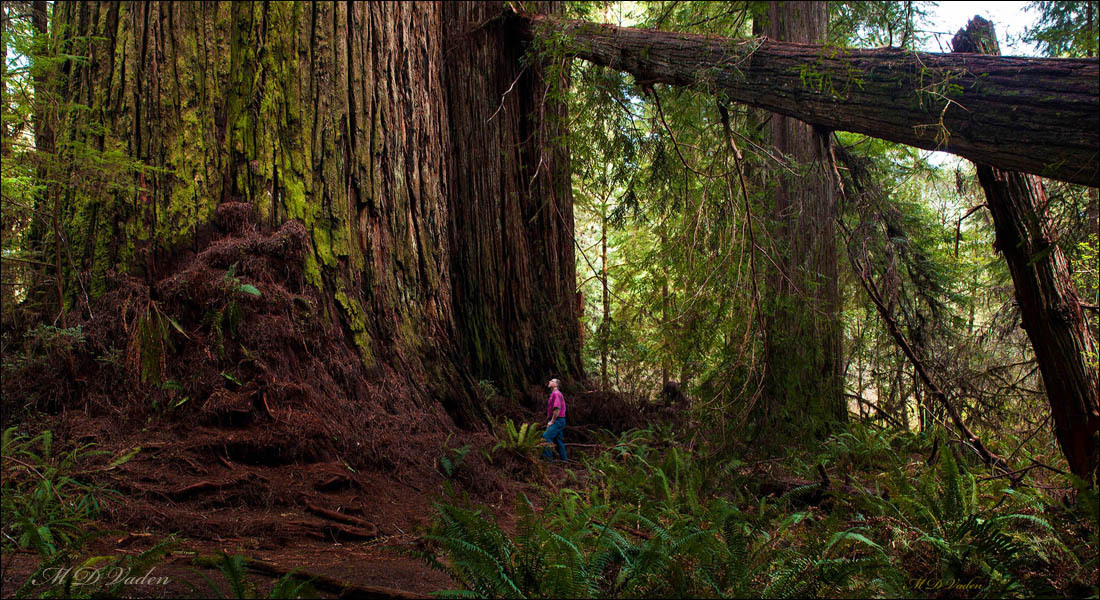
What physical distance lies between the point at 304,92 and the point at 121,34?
1.35 metres

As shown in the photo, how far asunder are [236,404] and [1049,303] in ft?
17.8

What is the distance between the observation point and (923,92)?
4.12 metres

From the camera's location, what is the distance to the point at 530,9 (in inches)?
368

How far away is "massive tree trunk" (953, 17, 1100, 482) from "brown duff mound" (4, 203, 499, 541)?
13.3 ft

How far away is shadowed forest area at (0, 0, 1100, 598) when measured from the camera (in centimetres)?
320

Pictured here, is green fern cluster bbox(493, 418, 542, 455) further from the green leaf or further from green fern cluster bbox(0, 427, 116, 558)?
green fern cluster bbox(0, 427, 116, 558)

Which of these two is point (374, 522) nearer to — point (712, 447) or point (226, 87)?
point (712, 447)

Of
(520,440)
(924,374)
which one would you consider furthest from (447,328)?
(924,374)

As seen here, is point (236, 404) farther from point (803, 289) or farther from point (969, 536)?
point (803, 289)

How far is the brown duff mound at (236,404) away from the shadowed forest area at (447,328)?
23mm

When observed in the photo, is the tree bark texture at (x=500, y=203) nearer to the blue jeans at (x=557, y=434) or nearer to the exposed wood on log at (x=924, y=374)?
the blue jeans at (x=557, y=434)

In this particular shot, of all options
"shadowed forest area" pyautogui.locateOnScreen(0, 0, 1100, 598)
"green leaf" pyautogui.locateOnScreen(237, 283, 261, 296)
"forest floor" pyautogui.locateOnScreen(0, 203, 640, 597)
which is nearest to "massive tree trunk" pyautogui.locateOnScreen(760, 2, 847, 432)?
"shadowed forest area" pyautogui.locateOnScreen(0, 0, 1100, 598)

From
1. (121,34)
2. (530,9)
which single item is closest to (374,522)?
(121,34)

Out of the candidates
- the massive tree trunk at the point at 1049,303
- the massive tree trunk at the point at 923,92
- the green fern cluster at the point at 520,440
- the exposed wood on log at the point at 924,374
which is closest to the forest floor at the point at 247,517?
the green fern cluster at the point at 520,440
